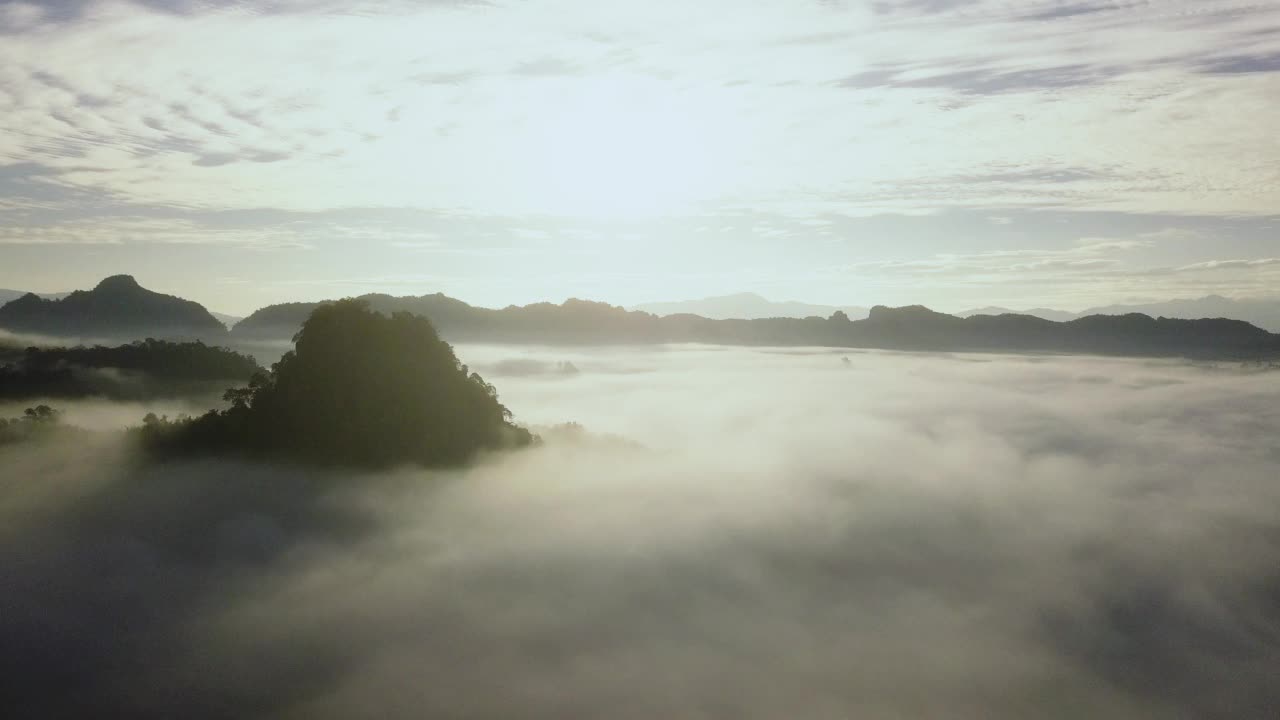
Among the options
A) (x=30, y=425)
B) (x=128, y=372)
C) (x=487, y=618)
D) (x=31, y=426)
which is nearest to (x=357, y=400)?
(x=487, y=618)

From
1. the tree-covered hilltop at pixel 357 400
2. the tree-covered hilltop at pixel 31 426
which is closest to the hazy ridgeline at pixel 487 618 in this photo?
the tree-covered hilltop at pixel 31 426

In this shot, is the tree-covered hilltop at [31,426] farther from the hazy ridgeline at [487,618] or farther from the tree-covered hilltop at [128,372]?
the tree-covered hilltop at [128,372]

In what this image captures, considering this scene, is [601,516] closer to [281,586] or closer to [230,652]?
[281,586]

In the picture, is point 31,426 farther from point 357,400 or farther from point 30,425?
point 357,400

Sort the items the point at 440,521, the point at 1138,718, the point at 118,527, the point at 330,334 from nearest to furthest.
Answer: the point at 330,334, the point at 118,527, the point at 440,521, the point at 1138,718

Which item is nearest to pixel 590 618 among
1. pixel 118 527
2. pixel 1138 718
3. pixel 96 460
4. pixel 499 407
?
pixel 499 407

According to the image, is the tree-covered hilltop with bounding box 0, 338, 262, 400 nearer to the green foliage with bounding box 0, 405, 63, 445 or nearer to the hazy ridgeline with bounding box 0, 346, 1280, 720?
the green foliage with bounding box 0, 405, 63, 445

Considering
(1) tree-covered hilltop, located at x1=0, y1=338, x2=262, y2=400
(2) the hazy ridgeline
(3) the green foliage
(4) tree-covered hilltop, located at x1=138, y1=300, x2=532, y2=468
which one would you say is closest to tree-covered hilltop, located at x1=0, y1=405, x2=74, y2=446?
(3) the green foliage
